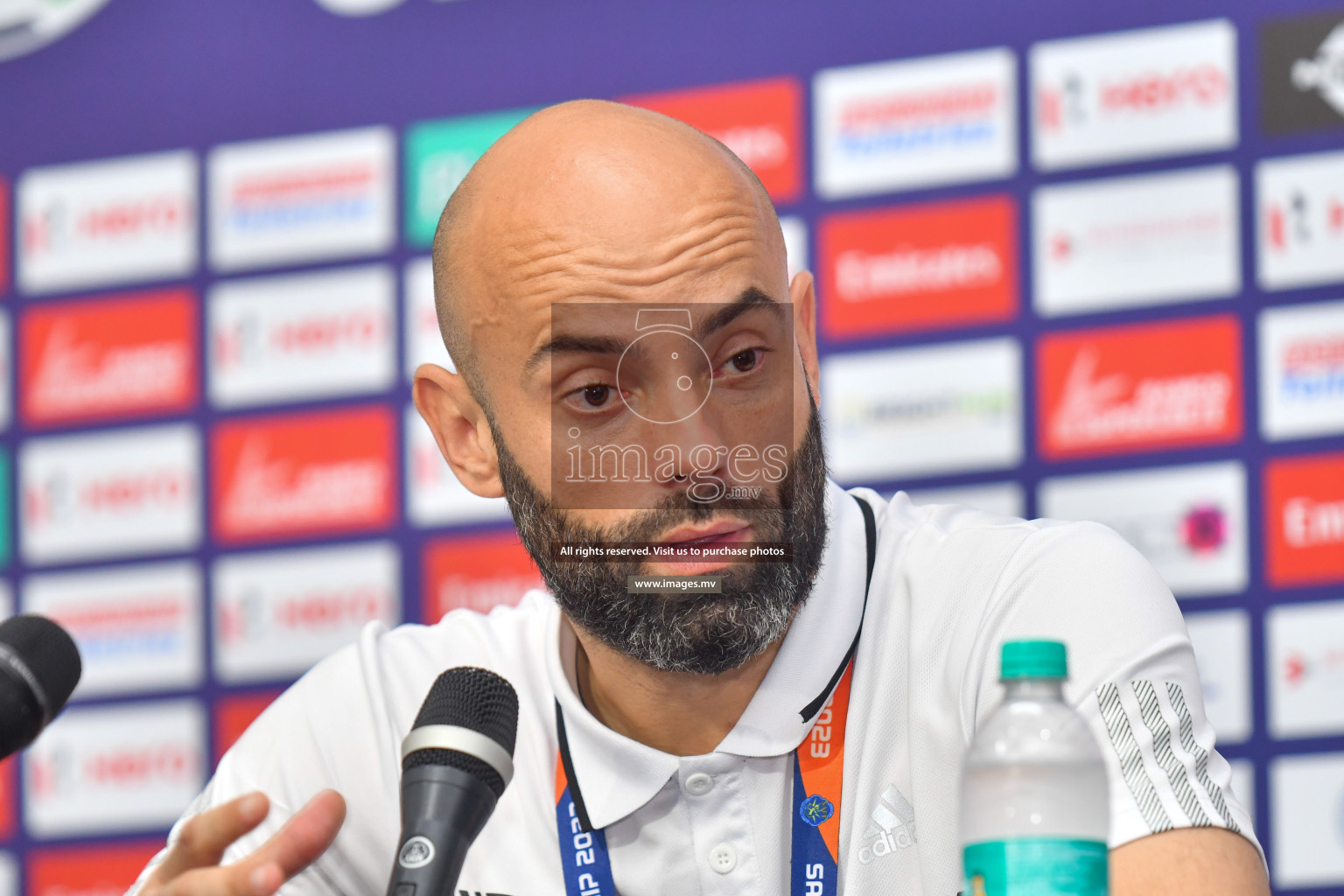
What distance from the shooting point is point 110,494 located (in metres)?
3.00

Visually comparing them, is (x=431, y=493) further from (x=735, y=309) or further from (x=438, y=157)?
(x=735, y=309)

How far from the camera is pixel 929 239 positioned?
2.62 meters

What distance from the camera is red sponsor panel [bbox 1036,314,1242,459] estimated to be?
8.05 ft

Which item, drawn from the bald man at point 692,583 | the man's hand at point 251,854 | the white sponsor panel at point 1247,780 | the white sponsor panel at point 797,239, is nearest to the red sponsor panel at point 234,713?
the white sponsor panel at point 797,239

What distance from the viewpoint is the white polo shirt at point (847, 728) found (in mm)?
984

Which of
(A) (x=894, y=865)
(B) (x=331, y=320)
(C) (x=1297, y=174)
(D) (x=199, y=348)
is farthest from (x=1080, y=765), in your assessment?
(D) (x=199, y=348)

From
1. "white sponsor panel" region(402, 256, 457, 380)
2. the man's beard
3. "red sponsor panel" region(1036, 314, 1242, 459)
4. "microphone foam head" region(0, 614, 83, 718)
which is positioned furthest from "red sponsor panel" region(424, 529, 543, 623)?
"microphone foam head" region(0, 614, 83, 718)

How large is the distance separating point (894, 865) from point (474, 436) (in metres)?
0.60

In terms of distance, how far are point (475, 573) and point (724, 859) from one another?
1.70m

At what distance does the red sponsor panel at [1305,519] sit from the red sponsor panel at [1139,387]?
13 centimetres

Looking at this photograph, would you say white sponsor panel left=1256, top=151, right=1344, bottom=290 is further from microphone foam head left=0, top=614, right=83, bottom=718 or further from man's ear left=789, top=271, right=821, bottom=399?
microphone foam head left=0, top=614, right=83, bottom=718

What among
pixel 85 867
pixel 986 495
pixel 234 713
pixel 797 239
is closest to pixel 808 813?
pixel 986 495

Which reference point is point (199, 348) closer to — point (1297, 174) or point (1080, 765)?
point (1297, 174)

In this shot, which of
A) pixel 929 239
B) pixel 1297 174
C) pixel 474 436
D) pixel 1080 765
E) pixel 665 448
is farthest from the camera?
pixel 929 239
